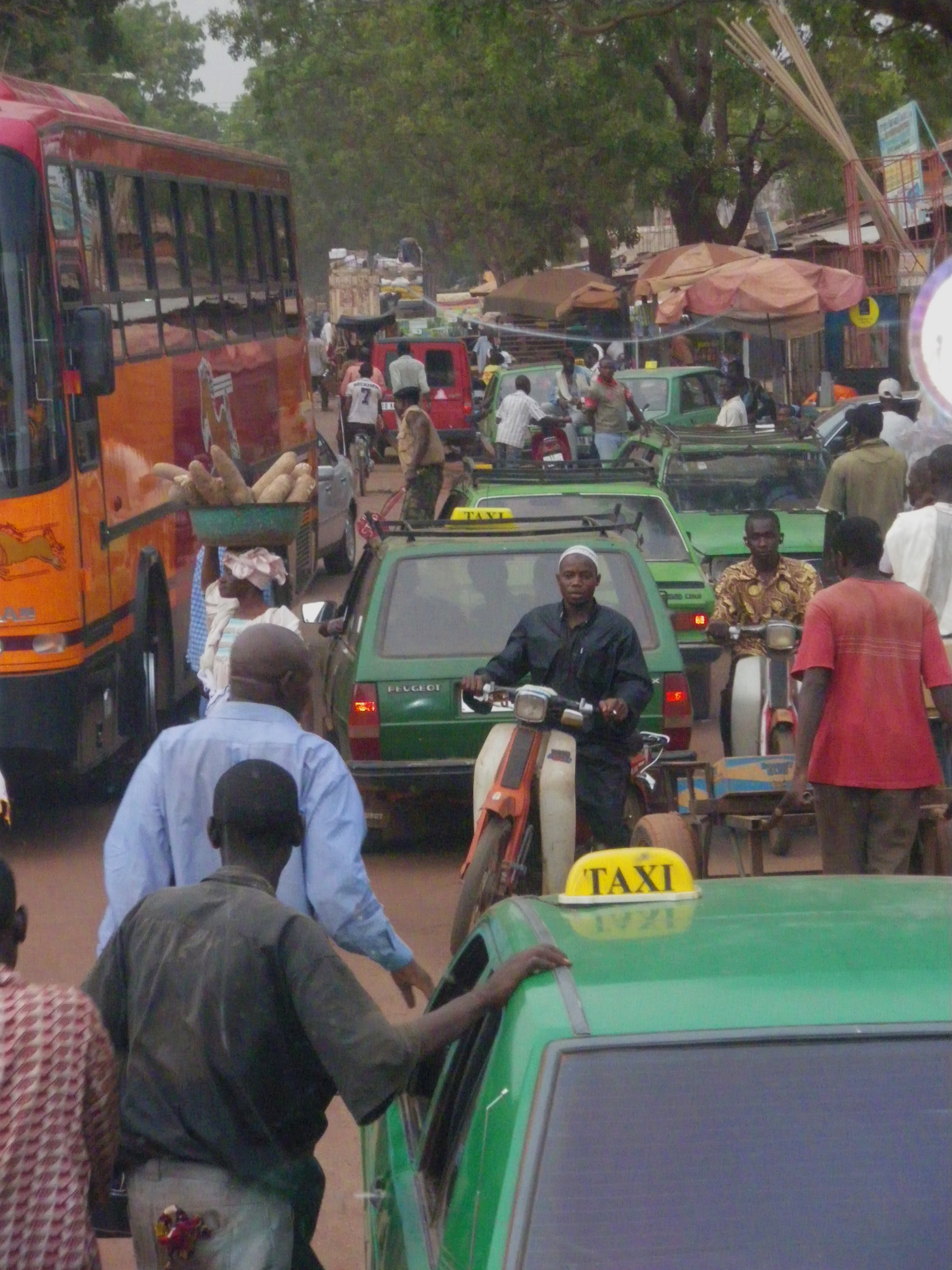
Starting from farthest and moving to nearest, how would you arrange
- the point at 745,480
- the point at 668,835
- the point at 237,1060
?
the point at 745,480 < the point at 668,835 < the point at 237,1060

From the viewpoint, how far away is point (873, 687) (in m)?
5.78

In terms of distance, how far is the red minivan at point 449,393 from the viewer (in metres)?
33.3

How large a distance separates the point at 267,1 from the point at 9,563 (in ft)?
87.8

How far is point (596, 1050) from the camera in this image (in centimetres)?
251

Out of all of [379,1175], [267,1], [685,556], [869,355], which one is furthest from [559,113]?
[379,1175]

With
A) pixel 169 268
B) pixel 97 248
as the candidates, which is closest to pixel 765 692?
pixel 97 248

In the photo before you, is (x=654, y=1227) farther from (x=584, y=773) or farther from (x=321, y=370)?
(x=321, y=370)

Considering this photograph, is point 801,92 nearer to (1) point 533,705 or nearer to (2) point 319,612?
(2) point 319,612

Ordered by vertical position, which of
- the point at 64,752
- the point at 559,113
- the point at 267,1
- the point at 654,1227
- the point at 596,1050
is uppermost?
the point at 267,1

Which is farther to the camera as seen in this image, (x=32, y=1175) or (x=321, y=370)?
(x=321, y=370)

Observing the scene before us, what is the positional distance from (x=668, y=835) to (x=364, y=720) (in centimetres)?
264

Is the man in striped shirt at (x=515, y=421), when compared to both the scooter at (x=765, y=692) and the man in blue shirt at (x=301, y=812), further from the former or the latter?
the man in blue shirt at (x=301, y=812)

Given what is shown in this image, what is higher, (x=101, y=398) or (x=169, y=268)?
(x=169, y=268)

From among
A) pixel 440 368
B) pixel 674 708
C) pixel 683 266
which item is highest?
pixel 683 266
